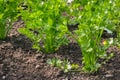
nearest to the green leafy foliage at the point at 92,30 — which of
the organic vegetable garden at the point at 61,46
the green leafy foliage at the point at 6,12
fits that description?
the organic vegetable garden at the point at 61,46

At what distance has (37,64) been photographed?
356 centimetres

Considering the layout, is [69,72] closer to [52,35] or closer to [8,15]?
[52,35]

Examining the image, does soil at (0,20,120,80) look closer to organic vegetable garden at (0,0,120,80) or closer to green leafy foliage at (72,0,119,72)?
organic vegetable garden at (0,0,120,80)

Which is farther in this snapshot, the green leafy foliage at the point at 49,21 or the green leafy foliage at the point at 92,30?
the green leafy foliage at the point at 49,21

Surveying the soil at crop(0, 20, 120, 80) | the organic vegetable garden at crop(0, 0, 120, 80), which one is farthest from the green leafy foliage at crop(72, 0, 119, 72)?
the soil at crop(0, 20, 120, 80)

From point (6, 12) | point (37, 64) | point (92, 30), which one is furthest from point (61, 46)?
point (92, 30)

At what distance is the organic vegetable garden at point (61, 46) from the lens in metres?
3.17

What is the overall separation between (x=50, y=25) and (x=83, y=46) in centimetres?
45

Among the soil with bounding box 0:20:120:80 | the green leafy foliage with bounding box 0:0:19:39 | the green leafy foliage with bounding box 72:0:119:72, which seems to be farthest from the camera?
the green leafy foliage with bounding box 0:0:19:39

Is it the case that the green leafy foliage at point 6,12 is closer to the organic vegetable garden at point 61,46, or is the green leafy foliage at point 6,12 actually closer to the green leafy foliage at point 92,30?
the organic vegetable garden at point 61,46

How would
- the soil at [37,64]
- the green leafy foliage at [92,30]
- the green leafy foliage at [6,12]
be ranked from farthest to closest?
the green leafy foliage at [6,12]
the soil at [37,64]
the green leafy foliage at [92,30]

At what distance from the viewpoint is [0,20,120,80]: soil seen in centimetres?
335

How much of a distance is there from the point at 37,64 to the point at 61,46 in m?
0.46

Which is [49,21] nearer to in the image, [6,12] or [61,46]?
[61,46]
